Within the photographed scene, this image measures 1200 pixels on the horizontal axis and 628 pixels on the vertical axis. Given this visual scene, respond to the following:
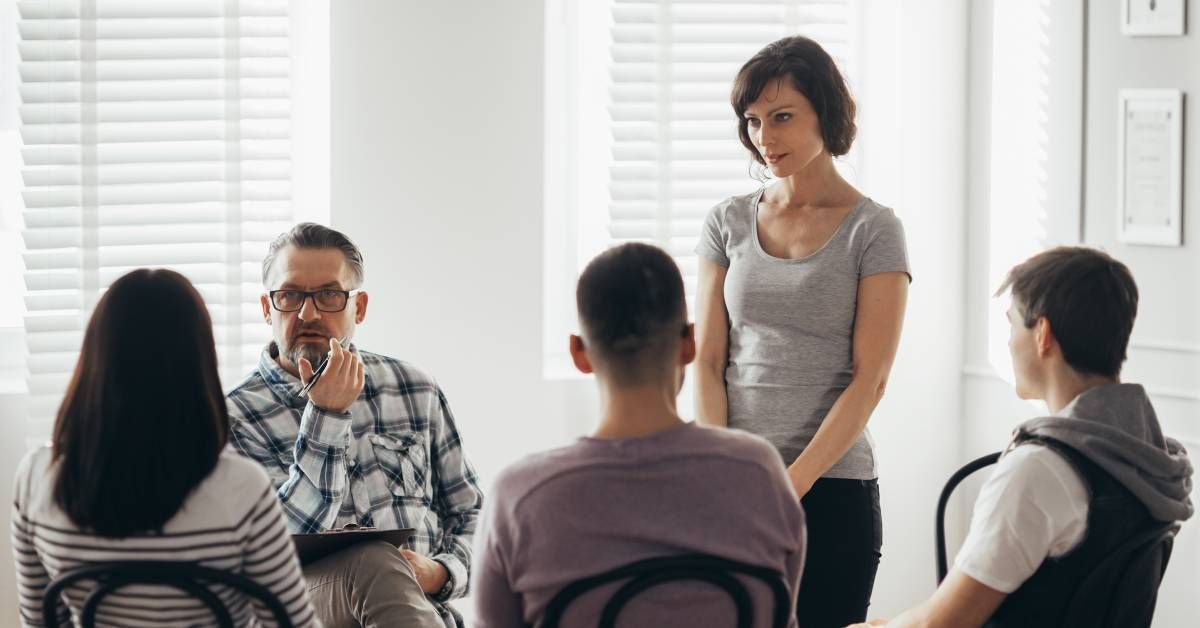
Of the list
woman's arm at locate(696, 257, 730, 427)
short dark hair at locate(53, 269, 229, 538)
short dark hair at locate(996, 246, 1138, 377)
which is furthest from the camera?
woman's arm at locate(696, 257, 730, 427)

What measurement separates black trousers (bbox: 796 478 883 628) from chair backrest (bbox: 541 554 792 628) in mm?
879

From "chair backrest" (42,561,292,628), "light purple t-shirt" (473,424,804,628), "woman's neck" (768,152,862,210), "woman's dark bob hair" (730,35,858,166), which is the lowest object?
"chair backrest" (42,561,292,628)

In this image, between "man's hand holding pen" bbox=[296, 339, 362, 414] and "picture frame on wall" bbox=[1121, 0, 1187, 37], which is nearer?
"man's hand holding pen" bbox=[296, 339, 362, 414]

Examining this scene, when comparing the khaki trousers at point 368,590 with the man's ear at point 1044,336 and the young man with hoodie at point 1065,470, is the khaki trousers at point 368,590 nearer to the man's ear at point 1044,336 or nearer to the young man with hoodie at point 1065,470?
the young man with hoodie at point 1065,470

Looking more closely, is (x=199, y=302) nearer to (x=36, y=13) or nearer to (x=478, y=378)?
(x=478, y=378)

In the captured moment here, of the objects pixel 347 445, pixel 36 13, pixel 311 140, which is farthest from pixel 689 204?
pixel 36 13

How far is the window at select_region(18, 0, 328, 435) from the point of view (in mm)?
3092

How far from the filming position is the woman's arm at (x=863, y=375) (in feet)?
7.30

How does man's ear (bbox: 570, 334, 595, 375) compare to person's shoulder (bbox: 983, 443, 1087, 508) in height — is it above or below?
above

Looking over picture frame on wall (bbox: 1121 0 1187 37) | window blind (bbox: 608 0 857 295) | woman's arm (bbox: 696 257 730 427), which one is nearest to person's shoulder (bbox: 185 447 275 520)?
woman's arm (bbox: 696 257 730 427)

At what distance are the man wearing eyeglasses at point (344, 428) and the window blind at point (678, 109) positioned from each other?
48.6 inches

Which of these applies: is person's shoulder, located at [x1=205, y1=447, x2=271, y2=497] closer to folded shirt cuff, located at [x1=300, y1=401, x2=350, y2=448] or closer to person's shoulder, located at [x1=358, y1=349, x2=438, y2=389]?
folded shirt cuff, located at [x1=300, y1=401, x2=350, y2=448]

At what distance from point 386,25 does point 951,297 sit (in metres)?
1.82

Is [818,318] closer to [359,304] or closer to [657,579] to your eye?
[359,304]
